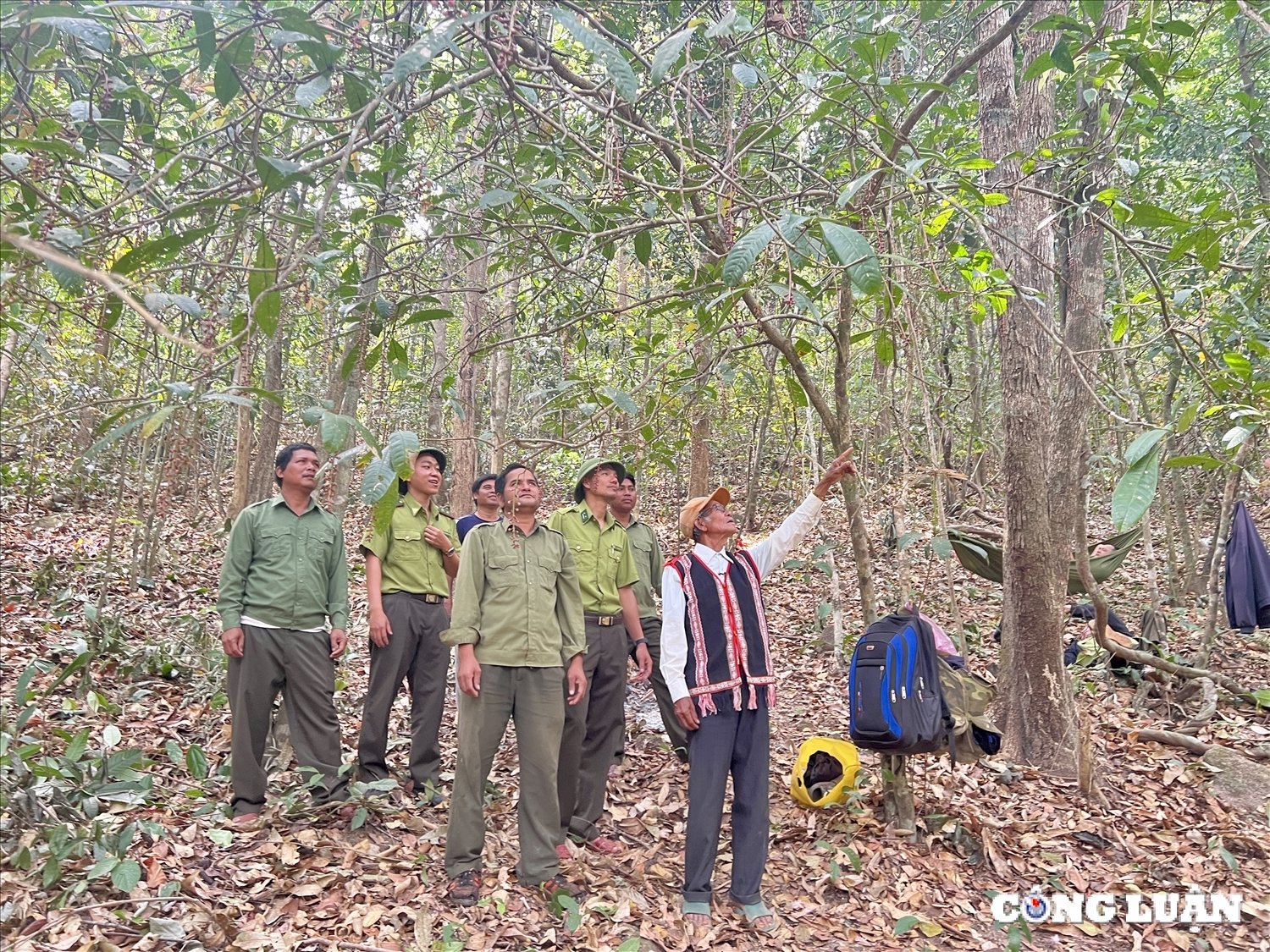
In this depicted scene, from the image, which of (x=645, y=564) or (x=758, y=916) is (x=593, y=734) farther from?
(x=645, y=564)

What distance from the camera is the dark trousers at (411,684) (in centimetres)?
408

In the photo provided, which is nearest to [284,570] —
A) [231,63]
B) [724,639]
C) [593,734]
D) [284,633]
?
[284,633]

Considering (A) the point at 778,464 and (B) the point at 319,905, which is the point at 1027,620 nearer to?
(B) the point at 319,905

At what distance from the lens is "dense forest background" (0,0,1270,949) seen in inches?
85.4

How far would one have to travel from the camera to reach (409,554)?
4.32 meters

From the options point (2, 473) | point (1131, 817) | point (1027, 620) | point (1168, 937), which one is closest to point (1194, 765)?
point (1131, 817)

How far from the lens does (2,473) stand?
7.91 meters

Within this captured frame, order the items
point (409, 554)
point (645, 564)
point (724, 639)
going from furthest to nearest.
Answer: point (645, 564), point (409, 554), point (724, 639)

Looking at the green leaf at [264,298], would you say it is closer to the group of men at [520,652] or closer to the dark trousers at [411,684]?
the group of men at [520,652]

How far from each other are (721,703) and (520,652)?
0.78 meters

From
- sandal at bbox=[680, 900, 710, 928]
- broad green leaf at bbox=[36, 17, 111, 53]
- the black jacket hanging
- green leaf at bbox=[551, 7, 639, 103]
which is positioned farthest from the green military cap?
the black jacket hanging

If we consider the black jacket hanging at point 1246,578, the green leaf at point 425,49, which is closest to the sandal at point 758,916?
the green leaf at point 425,49

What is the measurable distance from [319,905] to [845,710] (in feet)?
11.7

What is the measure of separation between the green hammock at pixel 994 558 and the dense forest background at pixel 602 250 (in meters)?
0.60
